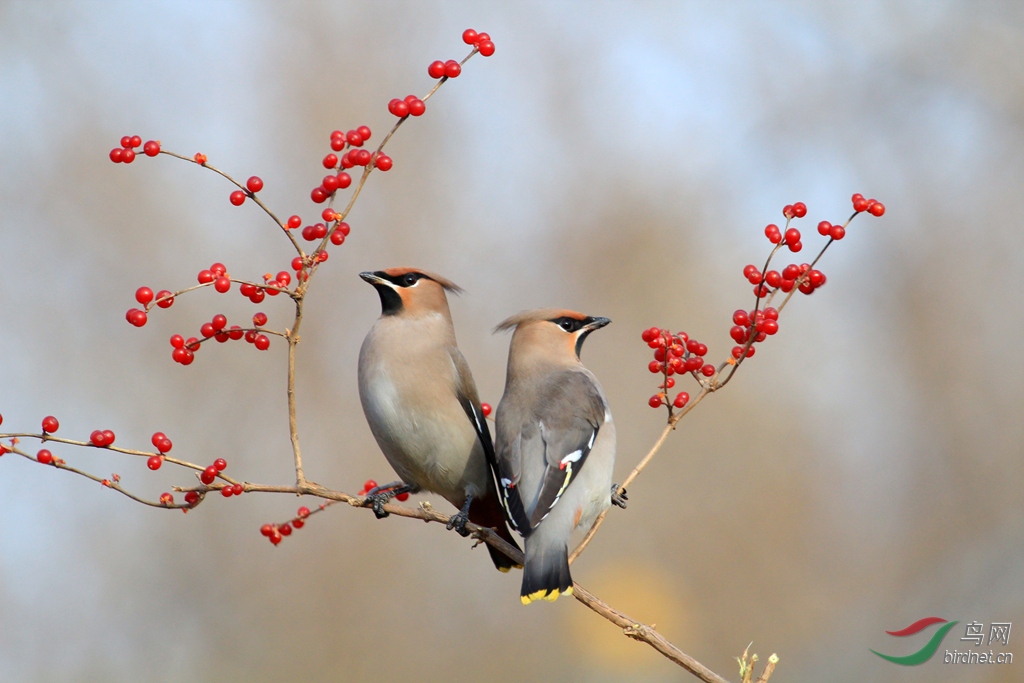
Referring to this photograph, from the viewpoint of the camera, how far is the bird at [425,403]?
305cm

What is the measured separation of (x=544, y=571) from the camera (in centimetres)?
253

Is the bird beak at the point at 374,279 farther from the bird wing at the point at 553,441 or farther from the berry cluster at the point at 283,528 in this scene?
the berry cluster at the point at 283,528

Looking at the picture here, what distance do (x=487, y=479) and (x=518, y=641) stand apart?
4.59m

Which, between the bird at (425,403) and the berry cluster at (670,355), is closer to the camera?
the berry cluster at (670,355)

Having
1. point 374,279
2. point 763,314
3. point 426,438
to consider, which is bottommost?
point 763,314

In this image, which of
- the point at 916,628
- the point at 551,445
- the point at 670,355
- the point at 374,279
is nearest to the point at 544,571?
the point at 551,445

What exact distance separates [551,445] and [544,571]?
0.41 m

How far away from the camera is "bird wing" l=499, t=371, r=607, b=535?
2.69 meters

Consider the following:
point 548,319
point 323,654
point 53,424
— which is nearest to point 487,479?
point 548,319

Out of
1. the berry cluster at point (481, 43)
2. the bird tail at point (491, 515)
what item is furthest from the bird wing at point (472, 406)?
the berry cluster at point (481, 43)

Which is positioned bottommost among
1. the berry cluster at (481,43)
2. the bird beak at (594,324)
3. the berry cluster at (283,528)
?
the berry cluster at (283,528)

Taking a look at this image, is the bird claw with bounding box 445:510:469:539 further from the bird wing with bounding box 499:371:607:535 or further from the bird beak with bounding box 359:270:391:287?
the bird beak with bounding box 359:270:391:287

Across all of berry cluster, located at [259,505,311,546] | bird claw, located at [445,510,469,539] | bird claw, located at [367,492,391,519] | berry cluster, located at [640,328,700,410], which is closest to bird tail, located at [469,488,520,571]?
bird claw, located at [367,492,391,519]

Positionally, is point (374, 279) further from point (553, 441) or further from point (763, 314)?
point (763, 314)
